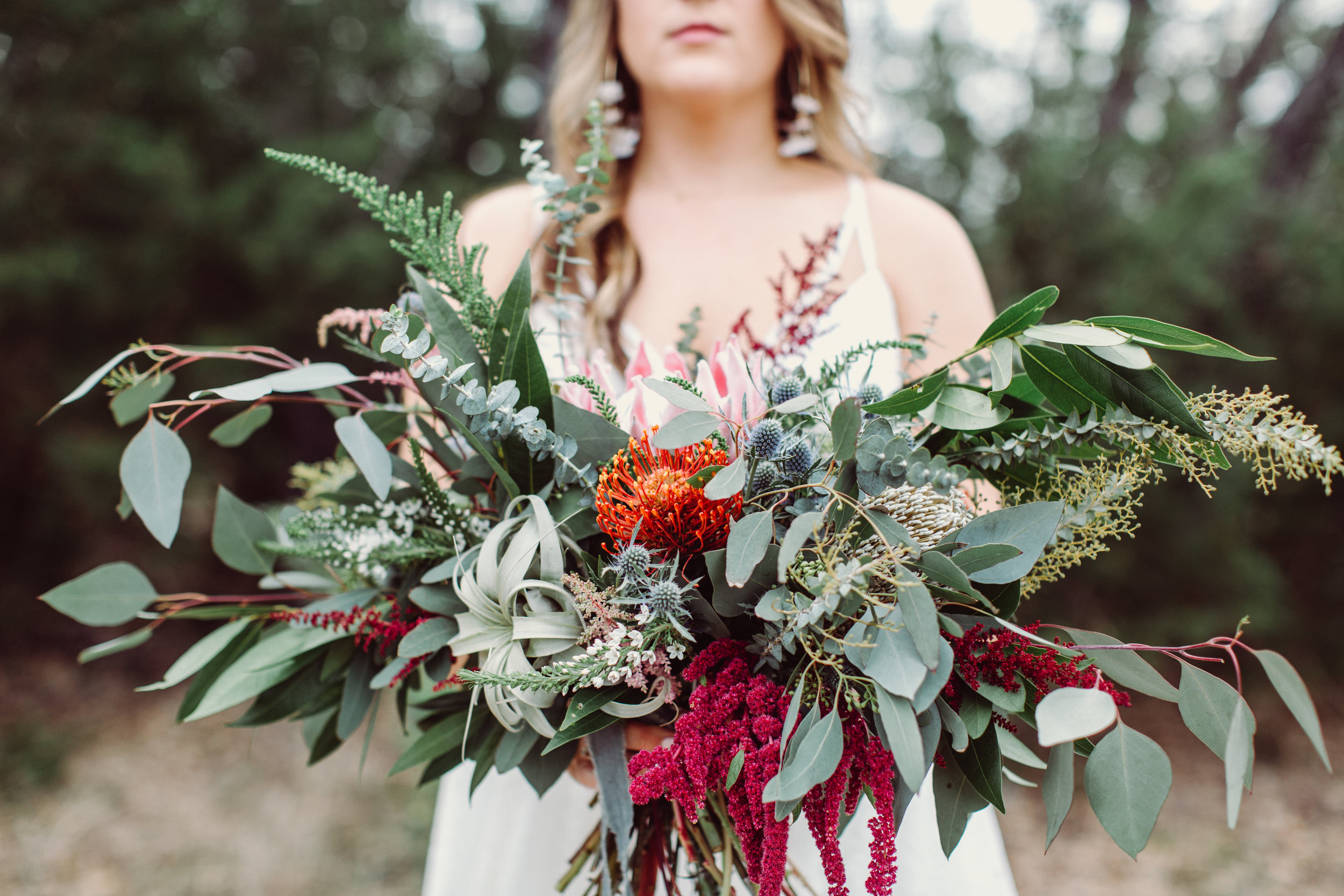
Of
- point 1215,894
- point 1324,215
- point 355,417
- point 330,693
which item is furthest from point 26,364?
point 1324,215

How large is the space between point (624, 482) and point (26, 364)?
322 centimetres

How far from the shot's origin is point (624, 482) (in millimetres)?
701

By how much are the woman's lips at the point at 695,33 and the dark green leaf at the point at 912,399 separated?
2.57 ft

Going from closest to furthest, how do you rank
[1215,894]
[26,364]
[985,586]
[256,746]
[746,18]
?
[985,586] < [746,18] < [1215,894] < [26,364] < [256,746]

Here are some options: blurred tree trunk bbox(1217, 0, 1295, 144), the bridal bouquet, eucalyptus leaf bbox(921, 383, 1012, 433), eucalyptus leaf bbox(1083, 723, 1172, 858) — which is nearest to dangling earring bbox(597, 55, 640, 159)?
the bridal bouquet

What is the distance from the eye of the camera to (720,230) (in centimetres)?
139

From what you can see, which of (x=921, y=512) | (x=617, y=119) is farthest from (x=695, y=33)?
(x=921, y=512)

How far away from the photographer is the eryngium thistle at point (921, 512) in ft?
2.26

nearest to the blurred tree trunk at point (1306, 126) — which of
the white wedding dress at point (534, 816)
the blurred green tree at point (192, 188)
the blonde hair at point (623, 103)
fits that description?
the blonde hair at point (623, 103)

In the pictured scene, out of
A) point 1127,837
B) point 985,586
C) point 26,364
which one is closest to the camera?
point 1127,837

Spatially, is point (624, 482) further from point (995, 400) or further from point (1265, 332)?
point (1265, 332)

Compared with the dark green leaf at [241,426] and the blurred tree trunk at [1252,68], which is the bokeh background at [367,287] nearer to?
the blurred tree trunk at [1252,68]

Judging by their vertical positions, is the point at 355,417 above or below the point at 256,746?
above

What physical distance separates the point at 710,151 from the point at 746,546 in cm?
97
